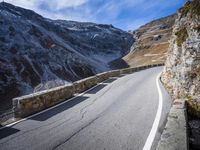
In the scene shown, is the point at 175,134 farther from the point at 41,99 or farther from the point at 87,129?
the point at 41,99

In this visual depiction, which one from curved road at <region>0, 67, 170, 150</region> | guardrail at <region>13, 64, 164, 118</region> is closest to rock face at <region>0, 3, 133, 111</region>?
guardrail at <region>13, 64, 164, 118</region>

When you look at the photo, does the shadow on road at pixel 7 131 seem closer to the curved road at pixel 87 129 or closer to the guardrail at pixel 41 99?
the curved road at pixel 87 129

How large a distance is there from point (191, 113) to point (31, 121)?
17.8 ft

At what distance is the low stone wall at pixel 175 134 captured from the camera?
366cm

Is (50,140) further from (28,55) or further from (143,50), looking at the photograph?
(143,50)

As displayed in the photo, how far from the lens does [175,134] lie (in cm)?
413

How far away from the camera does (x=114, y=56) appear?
347 feet

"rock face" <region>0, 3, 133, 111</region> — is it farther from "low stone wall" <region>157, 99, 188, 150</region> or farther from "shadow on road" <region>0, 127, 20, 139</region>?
"low stone wall" <region>157, 99, 188, 150</region>

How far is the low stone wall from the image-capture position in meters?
3.66

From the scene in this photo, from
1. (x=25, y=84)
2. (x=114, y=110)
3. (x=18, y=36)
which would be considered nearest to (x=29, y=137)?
(x=114, y=110)

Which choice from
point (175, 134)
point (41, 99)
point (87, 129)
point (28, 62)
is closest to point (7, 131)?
point (87, 129)

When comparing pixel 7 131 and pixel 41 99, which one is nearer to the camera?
pixel 7 131

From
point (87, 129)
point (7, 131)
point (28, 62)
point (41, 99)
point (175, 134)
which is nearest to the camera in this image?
point (175, 134)

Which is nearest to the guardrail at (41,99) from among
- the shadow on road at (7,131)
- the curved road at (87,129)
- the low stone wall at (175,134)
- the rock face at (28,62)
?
the curved road at (87,129)
